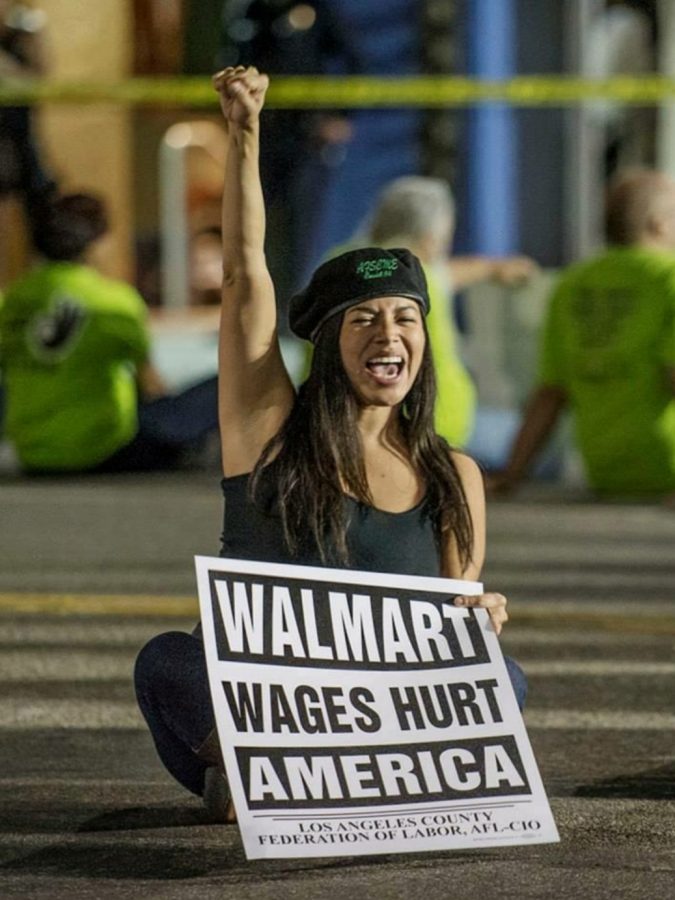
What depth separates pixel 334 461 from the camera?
4.67 meters

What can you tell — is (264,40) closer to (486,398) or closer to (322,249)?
(322,249)

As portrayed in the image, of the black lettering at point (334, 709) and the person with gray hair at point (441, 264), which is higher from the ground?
the black lettering at point (334, 709)

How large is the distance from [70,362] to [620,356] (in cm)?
307

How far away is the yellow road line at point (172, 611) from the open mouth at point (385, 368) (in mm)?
2840

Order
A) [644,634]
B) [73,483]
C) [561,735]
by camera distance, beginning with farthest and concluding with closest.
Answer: [73,483] < [644,634] < [561,735]

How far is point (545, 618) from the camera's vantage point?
25.3ft

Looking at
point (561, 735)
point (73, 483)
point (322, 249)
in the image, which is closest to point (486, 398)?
point (322, 249)

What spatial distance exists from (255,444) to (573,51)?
867 cm

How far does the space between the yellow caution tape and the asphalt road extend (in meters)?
2.65

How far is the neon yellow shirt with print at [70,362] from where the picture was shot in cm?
1271

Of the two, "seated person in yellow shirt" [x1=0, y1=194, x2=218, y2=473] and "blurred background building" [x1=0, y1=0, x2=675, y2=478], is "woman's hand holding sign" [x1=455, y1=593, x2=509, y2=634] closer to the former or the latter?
"seated person in yellow shirt" [x1=0, y1=194, x2=218, y2=473]

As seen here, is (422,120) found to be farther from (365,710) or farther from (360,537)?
(365,710)

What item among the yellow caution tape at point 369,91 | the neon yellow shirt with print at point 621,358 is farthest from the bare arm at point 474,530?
the yellow caution tape at point 369,91

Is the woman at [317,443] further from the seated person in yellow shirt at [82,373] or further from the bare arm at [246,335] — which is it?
the seated person in yellow shirt at [82,373]
